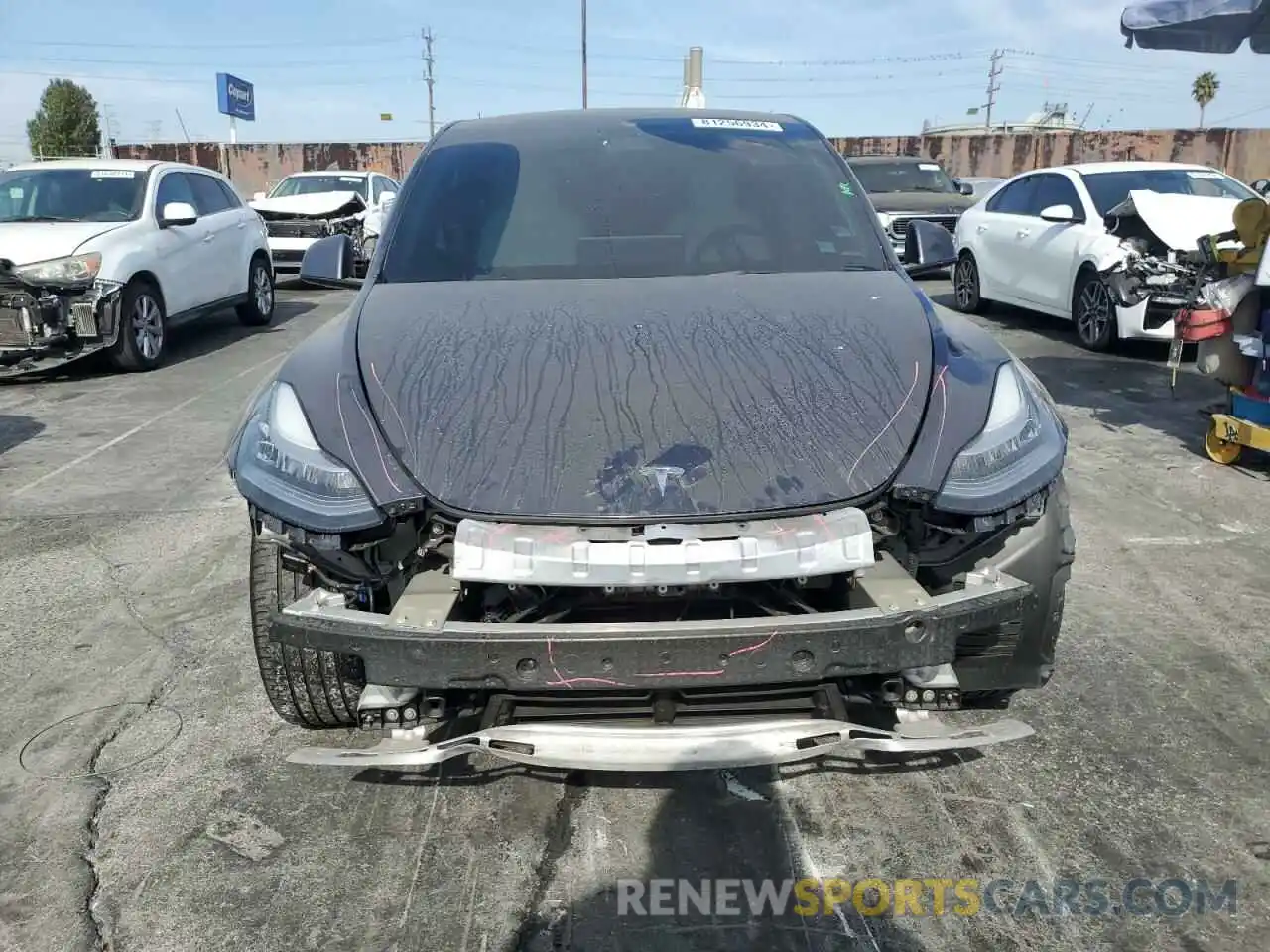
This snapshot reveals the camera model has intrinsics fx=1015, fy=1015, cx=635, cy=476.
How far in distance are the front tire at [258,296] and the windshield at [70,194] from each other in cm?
192

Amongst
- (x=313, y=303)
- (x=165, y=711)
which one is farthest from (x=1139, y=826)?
(x=313, y=303)

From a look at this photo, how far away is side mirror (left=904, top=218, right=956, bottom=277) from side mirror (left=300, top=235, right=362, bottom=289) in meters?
2.12

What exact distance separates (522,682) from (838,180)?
93.9 inches

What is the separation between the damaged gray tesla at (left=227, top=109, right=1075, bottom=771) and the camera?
6.79ft

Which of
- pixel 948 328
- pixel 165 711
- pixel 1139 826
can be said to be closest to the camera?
pixel 1139 826

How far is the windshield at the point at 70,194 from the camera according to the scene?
8.63 m

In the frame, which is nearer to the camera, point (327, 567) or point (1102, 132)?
point (327, 567)

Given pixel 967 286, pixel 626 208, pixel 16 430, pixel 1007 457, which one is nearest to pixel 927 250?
pixel 626 208

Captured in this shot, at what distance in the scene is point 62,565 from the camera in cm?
433

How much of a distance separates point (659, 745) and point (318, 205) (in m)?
13.7

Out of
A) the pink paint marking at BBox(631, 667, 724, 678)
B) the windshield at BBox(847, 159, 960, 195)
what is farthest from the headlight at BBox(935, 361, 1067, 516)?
the windshield at BBox(847, 159, 960, 195)

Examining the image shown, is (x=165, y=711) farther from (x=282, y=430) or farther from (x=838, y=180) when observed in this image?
(x=838, y=180)

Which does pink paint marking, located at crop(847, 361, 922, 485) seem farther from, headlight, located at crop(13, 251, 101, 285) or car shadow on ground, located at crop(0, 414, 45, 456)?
headlight, located at crop(13, 251, 101, 285)

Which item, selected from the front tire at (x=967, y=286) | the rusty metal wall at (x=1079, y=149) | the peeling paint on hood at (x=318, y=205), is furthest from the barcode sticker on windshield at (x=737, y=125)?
the rusty metal wall at (x=1079, y=149)
